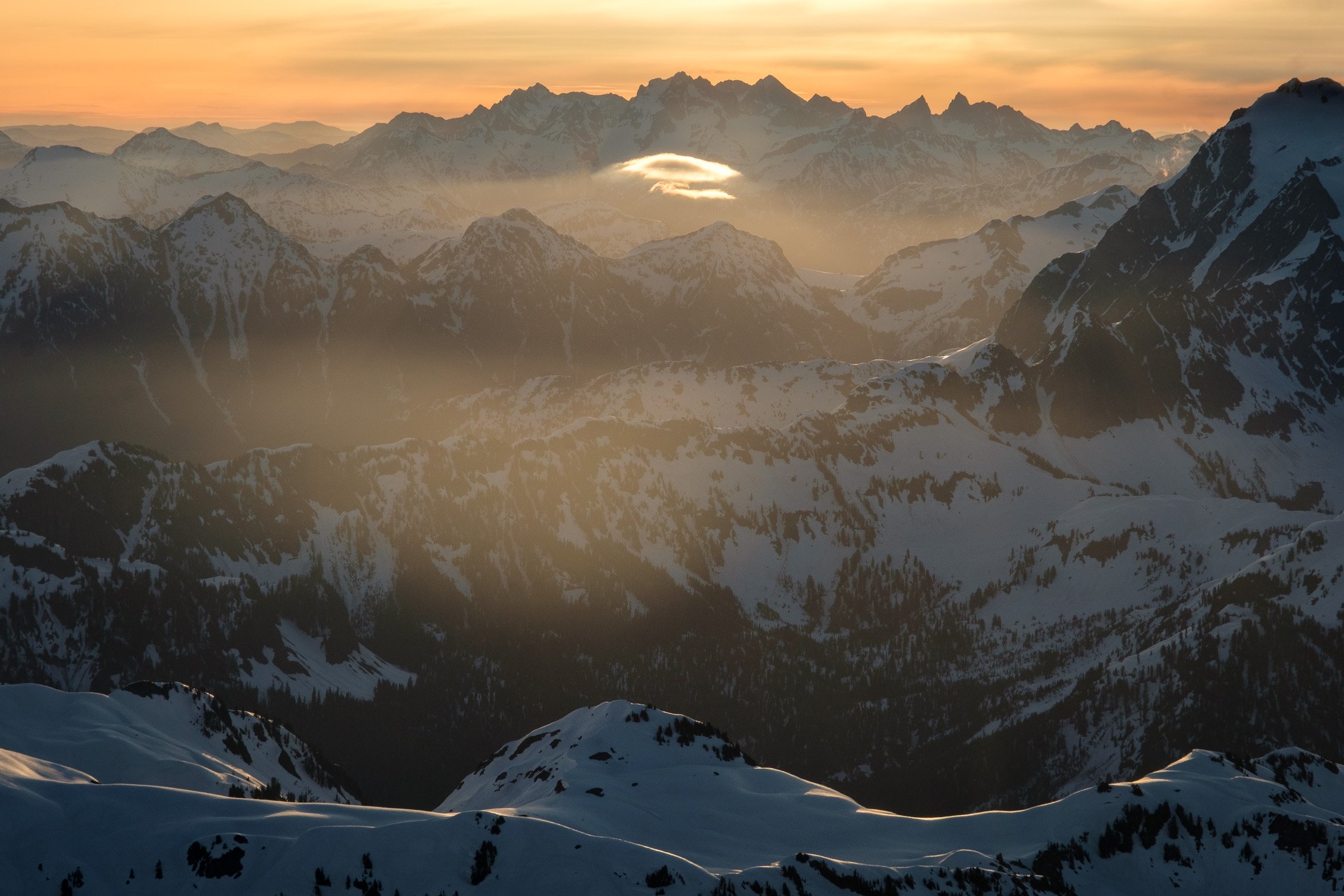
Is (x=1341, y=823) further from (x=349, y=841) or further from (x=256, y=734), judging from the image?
(x=256, y=734)

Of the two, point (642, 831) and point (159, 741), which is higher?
point (642, 831)

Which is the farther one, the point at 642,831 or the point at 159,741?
the point at 159,741

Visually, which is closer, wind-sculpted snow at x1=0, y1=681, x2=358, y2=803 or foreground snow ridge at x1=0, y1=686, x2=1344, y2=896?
foreground snow ridge at x1=0, y1=686, x2=1344, y2=896

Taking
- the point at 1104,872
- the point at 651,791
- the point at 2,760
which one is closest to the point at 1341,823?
the point at 1104,872

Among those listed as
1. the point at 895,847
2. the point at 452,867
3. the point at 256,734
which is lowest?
the point at 256,734
